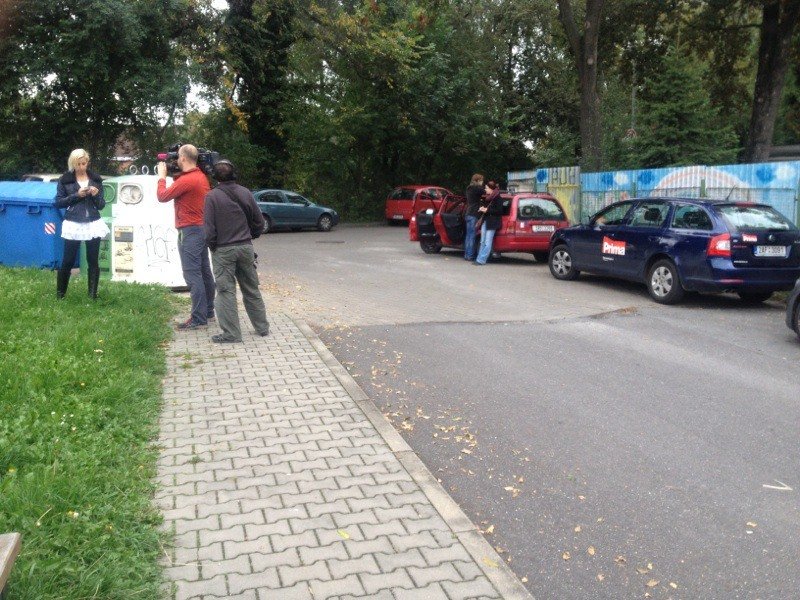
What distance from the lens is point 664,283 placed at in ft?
40.6

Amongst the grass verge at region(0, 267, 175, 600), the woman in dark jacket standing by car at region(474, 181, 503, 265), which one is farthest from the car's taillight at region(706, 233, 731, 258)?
the grass verge at region(0, 267, 175, 600)

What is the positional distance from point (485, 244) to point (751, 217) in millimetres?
6523

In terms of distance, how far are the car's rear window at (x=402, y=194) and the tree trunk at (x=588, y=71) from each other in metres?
11.1

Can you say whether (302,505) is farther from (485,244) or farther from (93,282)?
(485,244)

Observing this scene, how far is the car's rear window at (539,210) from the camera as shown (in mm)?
17781

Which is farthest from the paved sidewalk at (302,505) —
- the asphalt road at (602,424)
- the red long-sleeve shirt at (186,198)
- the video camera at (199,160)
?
the video camera at (199,160)

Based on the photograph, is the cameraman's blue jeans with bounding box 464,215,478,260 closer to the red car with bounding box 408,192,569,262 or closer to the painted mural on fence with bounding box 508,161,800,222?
the red car with bounding box 408,192,569,262

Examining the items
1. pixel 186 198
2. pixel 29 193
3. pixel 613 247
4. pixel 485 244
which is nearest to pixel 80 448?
pixel 186 198

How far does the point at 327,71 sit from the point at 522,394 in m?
30.1

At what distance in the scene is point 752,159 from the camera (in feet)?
75.8

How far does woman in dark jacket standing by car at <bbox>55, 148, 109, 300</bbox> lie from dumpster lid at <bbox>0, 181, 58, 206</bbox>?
3159 millimetres

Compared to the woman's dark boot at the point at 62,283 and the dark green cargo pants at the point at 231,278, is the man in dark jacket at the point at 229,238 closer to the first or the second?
the dark green cargo pants at the point at 231,278

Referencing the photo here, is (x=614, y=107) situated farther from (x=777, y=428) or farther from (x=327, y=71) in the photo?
(x=777, y=428)

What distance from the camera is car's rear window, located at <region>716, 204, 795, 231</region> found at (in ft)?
38.8
